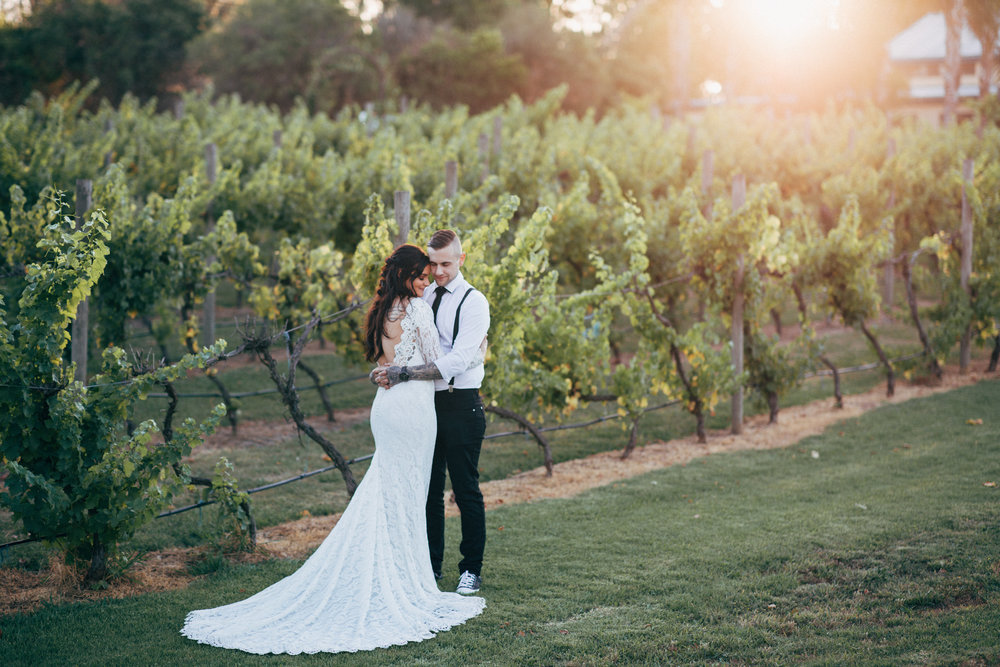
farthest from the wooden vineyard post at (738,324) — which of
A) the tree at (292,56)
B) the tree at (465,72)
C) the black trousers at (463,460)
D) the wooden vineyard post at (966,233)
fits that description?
the tree at (465,72)

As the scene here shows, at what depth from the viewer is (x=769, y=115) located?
2250 centimetres

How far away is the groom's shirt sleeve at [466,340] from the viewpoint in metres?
4.75

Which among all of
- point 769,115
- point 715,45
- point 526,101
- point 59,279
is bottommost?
point 59,279

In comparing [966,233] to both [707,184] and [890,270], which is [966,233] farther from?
[890,270]

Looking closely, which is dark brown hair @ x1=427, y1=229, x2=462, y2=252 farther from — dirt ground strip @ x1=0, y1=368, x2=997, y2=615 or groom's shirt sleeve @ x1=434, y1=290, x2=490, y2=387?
dirt ground strip @ x1=0, y1=368, x2=997, y2=615

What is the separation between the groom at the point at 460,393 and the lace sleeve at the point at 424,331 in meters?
0.06

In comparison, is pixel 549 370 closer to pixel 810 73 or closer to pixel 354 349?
pixel 354 349

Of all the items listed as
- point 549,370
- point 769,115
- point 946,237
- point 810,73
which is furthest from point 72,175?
point 810,73

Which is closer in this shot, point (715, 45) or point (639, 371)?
point (639, 371)

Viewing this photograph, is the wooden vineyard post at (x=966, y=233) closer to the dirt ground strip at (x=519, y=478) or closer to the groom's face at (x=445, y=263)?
the dirt ground strip at (x=519, y=478)

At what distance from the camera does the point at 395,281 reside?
477cm

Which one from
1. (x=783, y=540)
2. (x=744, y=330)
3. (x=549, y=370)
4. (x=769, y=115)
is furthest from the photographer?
(x=769, y=115)

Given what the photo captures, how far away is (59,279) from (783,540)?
424cm

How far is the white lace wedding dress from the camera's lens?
4.36 meters
